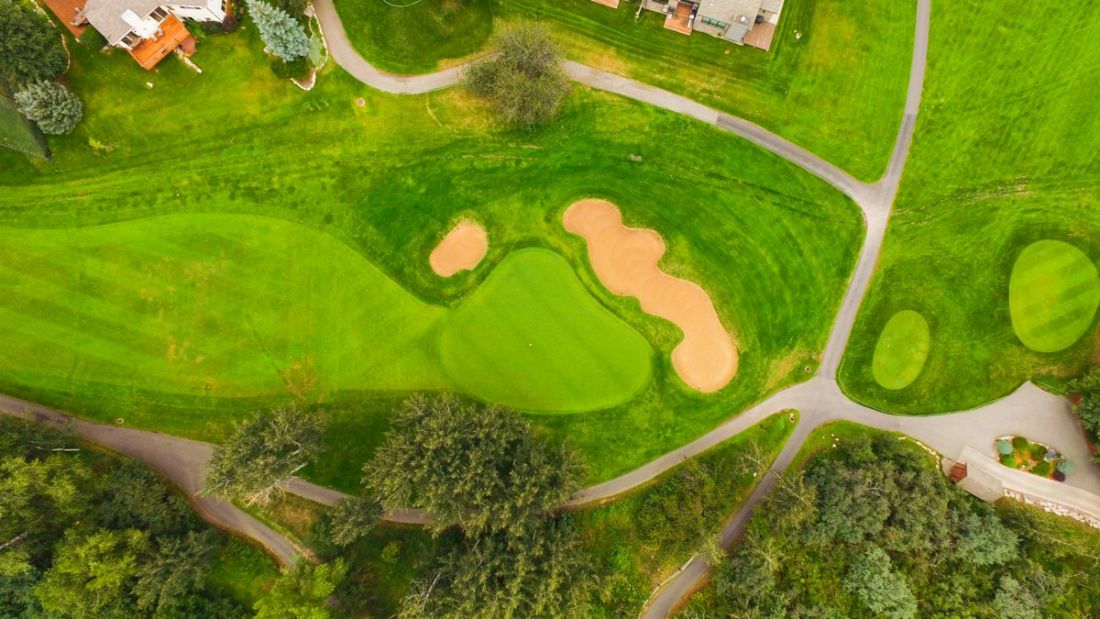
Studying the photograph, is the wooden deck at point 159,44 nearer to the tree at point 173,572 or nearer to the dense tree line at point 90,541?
the dense tree line at point 90,541

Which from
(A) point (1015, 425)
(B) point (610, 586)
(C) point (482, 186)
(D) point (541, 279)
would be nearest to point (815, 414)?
(A) point (1015, 425)

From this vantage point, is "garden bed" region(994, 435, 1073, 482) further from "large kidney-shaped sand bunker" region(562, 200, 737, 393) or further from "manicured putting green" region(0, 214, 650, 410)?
"manicured putting green" region(0, 214, 650, 410)

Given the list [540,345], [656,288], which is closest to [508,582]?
[540,345]

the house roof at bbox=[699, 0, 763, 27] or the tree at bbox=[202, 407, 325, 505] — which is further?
the house roof at bbox=[699, 0, 763, 27]

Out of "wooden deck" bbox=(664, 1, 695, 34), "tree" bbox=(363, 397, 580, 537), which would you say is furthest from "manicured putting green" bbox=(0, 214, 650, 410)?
"wooden deck" bbox=(664, 1, 695, 34)

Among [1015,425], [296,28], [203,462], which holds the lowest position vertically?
[203,462]

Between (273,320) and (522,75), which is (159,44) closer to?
(273,320)

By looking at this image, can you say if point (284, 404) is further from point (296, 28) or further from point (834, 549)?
point (834, 549)
